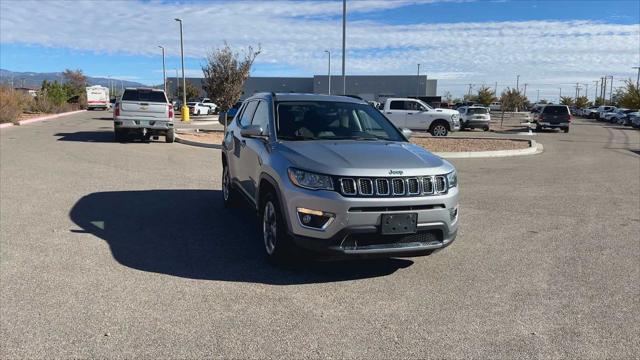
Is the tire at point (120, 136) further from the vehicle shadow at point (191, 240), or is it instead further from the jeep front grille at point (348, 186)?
the jeep front grille at point (348, 186)

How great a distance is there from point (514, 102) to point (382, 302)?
135 ft

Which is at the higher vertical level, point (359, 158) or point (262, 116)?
point (262, 116)

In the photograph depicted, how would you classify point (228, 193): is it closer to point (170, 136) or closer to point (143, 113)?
point (143, 113)

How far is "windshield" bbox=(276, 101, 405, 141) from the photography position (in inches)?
221

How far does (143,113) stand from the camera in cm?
1712

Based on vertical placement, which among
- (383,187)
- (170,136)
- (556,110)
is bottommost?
(170,136)

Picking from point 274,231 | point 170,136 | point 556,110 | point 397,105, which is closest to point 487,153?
point 397,105

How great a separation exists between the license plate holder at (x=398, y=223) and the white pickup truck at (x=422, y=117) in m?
20.1

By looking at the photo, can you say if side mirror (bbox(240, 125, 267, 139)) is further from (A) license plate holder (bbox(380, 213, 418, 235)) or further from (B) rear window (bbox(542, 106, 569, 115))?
(B) rear window (bbox(542, 106, 569, 115))

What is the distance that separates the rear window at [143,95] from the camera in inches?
683

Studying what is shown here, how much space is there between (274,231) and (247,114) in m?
2.55

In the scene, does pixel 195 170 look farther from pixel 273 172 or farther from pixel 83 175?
pixel 273 172

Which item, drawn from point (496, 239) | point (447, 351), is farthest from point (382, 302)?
point (496, 239)

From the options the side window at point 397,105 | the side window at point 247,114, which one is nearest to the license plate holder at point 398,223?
the side window at point 247,114
